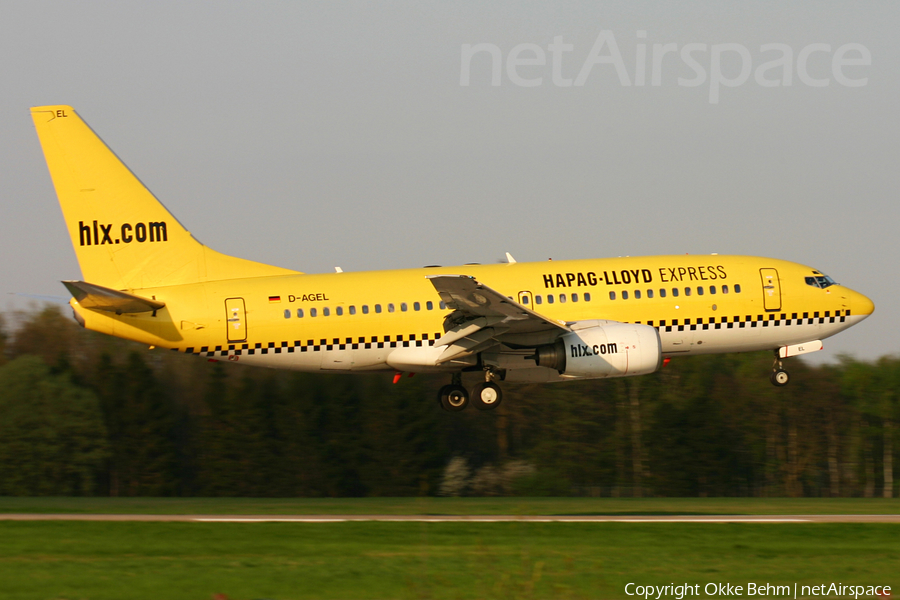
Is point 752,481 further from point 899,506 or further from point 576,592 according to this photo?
point 576,592

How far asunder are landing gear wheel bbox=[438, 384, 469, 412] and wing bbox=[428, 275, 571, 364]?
192cm

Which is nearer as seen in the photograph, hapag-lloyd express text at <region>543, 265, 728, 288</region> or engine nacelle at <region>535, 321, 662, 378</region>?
engine nacelle at <region>535, 321, 662, 378</region>

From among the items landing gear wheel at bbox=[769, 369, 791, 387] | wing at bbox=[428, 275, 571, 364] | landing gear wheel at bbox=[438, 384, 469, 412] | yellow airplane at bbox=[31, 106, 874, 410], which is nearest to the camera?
wing at bbox=[428, 275, 571, 364]

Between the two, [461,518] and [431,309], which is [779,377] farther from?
[461,518]

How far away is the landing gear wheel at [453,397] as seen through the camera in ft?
115

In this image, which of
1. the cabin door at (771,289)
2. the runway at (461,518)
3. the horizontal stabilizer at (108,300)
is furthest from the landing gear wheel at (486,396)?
the horizontal stabilizer at (108,300)

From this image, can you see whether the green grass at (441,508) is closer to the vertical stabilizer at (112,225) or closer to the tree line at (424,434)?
the vertical stabilizer at (112,225)

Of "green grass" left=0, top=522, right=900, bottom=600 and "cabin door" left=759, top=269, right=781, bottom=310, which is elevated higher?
"cabin door" left=759, top=269, right=781, bottom=310

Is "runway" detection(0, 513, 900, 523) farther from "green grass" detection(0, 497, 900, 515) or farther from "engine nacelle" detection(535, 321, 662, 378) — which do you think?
"engine nacelle" detection(535, 321, 662, 378)

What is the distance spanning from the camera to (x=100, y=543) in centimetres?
2058

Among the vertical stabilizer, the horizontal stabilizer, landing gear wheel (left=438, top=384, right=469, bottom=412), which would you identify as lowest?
landing gear wheel (left=438, top=384, right=469, bottom=412)

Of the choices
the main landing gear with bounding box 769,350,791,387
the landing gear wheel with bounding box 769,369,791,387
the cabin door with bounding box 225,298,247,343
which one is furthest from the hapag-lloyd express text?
the cabin door with bounding box 225,298,247,343

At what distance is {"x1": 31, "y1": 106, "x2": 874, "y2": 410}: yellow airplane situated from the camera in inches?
1283

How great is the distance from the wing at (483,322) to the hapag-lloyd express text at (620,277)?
179 centimetres
